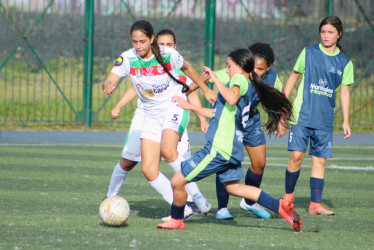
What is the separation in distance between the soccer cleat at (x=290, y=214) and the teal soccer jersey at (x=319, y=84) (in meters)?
1.53

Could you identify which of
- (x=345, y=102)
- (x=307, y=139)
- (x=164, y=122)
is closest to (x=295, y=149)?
(x=307, y=139)

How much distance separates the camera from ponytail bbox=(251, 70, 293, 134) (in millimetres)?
5984

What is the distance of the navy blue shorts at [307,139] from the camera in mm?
7078

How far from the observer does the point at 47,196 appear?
292 inches

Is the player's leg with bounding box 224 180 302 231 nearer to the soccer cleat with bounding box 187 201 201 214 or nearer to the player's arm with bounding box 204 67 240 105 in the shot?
the player's arm with bounding box 204 67 240 105

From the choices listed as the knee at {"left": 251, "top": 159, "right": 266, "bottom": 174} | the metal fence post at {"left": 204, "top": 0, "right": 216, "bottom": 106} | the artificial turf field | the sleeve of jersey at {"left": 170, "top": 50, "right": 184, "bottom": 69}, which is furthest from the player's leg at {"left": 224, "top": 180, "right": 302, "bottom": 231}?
the metal fence post at {"left": 204, "top": 0, "right": 216, "bottom": 106}

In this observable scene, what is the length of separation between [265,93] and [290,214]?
40.9 inches

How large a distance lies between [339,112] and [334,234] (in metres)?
12.5

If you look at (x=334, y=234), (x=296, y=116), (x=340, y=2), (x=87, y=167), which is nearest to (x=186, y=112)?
(x=296, y=116)

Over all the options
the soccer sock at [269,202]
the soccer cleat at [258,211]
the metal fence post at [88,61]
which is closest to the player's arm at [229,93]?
the soccer sock at [269,202]

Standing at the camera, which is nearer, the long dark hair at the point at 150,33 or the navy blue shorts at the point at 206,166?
the navy blue shorts at the point at 206,166

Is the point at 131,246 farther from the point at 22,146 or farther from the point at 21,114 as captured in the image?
the point at 21,114

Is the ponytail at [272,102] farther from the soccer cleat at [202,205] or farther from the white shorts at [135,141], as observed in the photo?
the white shorts at [135,141]

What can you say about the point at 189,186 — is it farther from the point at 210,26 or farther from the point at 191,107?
the point at 210,26
